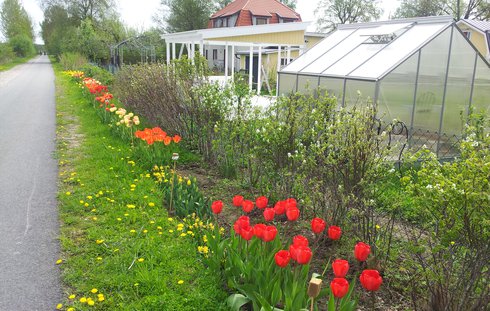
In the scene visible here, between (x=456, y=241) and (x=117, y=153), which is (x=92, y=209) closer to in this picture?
(x=117, y=153)

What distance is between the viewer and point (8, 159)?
25.4ft

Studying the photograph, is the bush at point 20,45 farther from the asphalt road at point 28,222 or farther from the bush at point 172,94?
the bush at point 172,94

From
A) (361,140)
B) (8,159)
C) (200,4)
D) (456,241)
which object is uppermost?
(200,4)

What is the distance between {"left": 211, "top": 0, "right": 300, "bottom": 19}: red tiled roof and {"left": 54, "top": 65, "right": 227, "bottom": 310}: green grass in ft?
108

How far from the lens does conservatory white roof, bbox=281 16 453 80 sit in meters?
7.73

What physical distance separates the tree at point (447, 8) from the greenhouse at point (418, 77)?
31.4 metres

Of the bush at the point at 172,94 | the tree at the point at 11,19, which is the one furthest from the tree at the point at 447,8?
the tree at the point at 11,19

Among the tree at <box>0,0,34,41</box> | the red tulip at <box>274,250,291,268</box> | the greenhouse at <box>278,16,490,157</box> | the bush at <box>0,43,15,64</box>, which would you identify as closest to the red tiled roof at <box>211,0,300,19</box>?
the bush at <box>0,43,15,64</box>

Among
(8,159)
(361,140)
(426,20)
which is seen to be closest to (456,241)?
(361,140)

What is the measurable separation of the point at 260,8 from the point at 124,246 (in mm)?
36667

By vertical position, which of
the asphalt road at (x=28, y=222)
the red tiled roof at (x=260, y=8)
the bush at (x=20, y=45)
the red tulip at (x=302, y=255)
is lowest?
the asphalt road at (x=28, y=222)

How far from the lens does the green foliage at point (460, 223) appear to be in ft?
8.59

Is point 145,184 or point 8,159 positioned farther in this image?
point 8,159

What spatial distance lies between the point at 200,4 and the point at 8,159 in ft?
132
